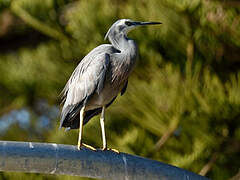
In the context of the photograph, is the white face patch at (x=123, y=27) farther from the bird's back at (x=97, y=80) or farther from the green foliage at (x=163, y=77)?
the green foliage at (x=163, y=77)

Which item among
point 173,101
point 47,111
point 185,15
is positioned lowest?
point 47,111

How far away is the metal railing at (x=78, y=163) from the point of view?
1.32m

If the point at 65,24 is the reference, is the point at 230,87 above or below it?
below

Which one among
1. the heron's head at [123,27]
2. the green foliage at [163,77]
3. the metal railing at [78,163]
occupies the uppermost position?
the heron's head at [123,27]

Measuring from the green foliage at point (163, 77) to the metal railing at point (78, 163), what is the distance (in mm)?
1517

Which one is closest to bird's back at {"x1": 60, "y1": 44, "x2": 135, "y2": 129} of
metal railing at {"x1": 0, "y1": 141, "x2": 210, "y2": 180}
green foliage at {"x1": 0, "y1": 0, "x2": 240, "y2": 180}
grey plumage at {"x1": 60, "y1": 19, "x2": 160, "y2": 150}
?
grey plumage at {"x1": 60, "y1": 19, "x2": 160, "y2": 150}

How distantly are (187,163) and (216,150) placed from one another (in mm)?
256

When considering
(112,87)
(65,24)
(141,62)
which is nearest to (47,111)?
(65,24)

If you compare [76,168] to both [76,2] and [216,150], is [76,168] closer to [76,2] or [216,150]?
[216,150]

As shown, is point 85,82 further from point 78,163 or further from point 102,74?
point 78,163

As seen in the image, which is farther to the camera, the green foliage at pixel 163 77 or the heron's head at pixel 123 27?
the green foliage at pixel 163 77

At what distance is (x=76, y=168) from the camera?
1372mm

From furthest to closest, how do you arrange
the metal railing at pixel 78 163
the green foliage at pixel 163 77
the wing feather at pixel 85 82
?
1. the green foliage at pixel 163 77
2. the wing feather at pixel 85 82
3. the metal railing at pixel 78 163

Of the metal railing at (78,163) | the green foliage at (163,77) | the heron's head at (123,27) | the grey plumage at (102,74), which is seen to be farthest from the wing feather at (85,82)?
the green foliage at (163,77)
